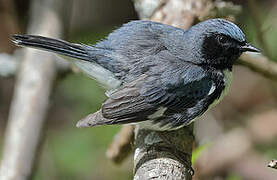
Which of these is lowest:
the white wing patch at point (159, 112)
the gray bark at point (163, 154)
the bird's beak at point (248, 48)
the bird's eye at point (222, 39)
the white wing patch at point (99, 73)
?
the gray bark at point (163, 154)

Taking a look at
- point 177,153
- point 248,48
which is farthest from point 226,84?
point 177,153

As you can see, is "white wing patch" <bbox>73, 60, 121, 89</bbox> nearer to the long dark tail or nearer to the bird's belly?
the long dark tail

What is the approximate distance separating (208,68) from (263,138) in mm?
2722

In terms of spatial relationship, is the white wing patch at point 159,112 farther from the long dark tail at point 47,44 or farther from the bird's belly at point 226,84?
the long dark tail at point 47,44

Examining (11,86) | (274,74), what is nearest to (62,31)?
(274,74)

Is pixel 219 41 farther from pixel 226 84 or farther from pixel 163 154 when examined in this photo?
pixel 163 154

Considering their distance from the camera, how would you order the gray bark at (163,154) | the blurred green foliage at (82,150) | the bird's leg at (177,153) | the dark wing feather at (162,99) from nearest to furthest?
the gray bark at (163,154) < the bird's leg at (177,153) < the dark wing feather at (162,99) < the blurred green foliage at (82,150)

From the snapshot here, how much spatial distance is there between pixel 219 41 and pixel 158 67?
464mm

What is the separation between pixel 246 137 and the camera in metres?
6.15

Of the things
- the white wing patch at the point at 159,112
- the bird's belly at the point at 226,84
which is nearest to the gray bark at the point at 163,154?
the white wing patch at the point at 159,112

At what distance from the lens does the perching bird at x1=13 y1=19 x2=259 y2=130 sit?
11.1ft

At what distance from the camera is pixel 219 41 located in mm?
3607

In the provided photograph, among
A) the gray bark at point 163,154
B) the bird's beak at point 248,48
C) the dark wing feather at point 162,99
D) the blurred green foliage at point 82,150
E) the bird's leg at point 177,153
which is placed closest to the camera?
the gray bark at point 163,154

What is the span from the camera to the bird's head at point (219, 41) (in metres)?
3.55
